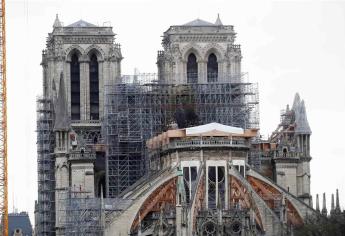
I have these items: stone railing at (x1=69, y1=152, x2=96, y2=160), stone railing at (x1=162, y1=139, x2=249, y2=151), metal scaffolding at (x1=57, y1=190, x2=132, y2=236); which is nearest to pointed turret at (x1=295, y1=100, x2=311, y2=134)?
stone railing at (x1=162, y1=139, x2=249, y2=151)

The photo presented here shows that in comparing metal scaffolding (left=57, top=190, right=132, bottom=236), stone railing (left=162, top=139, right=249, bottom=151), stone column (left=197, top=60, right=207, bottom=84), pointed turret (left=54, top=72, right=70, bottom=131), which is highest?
stone column (left=197, top=60, right=207, bottom=84)

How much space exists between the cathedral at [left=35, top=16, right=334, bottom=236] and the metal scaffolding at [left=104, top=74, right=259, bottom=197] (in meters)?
0.09

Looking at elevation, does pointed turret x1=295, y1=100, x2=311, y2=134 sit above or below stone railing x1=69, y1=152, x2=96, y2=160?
above

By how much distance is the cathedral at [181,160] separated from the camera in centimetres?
17525

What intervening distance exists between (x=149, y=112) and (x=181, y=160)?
15.0 m

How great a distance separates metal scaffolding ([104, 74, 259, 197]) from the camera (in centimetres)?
19350

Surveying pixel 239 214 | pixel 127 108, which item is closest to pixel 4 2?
pixel 127 108

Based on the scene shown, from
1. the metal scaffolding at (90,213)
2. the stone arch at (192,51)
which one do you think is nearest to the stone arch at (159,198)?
the metal scaffolding at (90,213)

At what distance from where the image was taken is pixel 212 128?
180625 millimetres

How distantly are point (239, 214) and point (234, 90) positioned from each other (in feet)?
81.6

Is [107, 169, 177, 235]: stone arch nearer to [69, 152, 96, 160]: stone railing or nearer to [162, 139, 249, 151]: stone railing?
[162, 139, 249, 151]: stone railing

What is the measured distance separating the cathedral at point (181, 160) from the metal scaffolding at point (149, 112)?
0.09 m

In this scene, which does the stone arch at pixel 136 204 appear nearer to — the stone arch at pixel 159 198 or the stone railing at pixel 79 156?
the stone arch at pixel 159 198

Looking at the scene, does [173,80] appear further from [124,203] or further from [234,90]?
[124,203]
